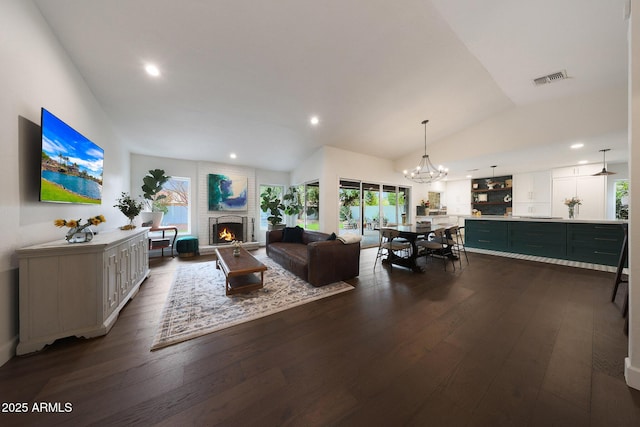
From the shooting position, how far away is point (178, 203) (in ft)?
19.2

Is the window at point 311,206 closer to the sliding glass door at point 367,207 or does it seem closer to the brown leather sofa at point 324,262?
the sliding glass door at point 367,207

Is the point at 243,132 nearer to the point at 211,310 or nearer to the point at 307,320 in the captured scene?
the point at 211,310

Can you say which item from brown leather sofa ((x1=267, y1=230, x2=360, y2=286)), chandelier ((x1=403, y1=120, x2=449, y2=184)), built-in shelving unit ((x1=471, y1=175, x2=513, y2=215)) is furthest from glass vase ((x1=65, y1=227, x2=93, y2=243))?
built-in shelving unit ((x1=471, y1=175, x2=513, y2=215))

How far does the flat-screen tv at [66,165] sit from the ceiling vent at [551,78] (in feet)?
22.1

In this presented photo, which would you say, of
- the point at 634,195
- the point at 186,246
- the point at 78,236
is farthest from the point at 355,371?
the point at 186,246

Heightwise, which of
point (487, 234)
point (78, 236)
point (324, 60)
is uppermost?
point (324, 60)

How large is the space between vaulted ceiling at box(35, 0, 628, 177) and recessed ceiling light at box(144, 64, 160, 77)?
0.07 metres

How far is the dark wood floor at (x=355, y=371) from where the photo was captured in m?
1.20

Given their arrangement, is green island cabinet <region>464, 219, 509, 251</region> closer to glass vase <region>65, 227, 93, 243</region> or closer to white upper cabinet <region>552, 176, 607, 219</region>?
white upper cabinet <region>552, 176, 607, 219</region>

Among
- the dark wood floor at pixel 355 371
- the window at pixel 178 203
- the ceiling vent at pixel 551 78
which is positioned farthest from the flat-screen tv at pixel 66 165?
the ceiling vent at pixel 551 78

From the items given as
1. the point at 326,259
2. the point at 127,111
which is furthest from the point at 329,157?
the point at 127,111

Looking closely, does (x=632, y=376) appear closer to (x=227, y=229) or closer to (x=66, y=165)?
(x=66, y=165)

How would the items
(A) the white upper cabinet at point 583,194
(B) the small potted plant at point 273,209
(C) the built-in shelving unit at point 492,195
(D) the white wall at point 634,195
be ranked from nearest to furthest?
(D) the white wall at point 634,195 → (A) the white upper cabinet at point 583,194 → (B) the small potted plant at point 273,209 → (C) the built-in shelving unit at point 492,195

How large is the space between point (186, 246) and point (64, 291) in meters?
3.58
